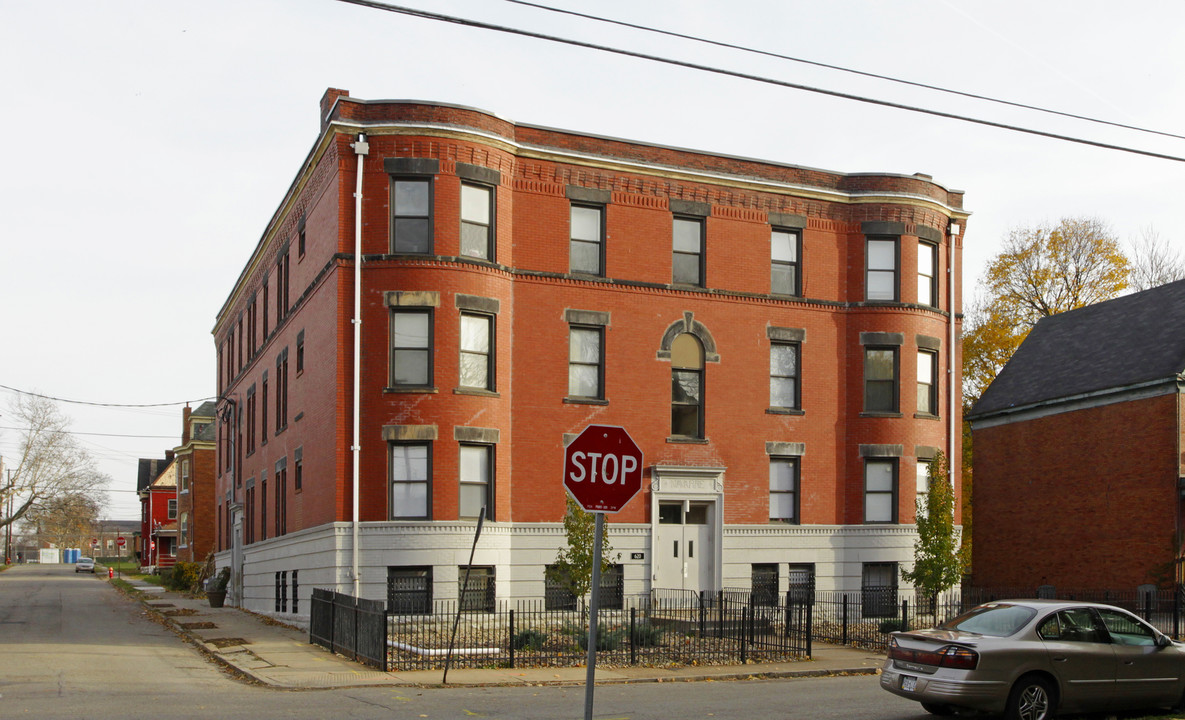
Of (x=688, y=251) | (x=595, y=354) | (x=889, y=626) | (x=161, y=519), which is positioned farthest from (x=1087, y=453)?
(x=161, y=519)

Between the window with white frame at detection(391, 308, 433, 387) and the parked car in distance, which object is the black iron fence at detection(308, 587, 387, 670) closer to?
the window with white frame at detection(391, 308, 433, 387)

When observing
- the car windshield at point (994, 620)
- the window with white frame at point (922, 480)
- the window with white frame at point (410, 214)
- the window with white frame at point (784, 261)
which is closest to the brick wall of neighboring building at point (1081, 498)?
the window with white frame at point (922, 480)

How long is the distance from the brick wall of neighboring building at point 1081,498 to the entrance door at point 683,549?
43.0ft

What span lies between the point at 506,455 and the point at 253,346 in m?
18.5

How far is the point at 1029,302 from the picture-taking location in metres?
52.8

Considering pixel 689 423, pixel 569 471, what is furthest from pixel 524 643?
pixel 569 471

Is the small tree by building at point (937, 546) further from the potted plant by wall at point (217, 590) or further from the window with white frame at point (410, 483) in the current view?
the potted plant by wall at point (217, 590)

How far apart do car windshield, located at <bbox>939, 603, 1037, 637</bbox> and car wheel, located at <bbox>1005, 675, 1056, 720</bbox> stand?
2.07ft

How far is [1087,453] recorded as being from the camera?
119 feet

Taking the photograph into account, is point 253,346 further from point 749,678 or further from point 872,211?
point 749,678

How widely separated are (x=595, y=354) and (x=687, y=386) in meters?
2.78

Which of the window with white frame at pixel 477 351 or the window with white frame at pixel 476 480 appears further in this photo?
the window with white frame at pixel 477 351

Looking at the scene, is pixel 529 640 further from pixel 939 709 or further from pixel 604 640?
pixel 939 709

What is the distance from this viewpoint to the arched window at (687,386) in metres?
30.9
